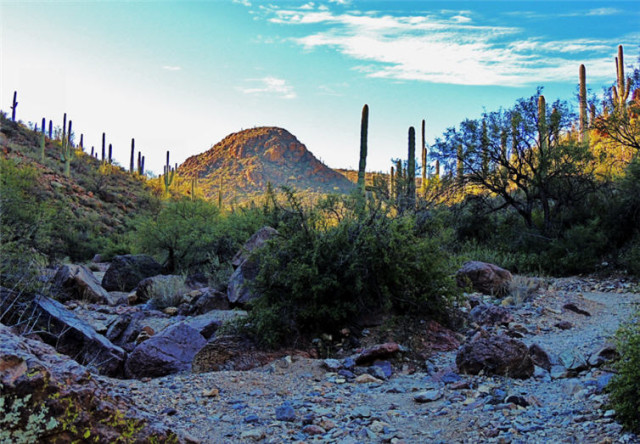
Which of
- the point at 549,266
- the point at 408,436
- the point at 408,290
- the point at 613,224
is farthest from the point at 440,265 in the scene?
the point at 613,224

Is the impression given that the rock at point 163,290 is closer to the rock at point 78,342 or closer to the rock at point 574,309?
the rock at point 78,342

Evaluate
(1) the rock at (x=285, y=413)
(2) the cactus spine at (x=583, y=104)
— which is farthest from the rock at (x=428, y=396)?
(2) the cactus spine at (x=583, y=104)

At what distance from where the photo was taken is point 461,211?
17.6m

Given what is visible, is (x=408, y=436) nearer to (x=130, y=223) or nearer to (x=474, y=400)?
(x=474, y=400)

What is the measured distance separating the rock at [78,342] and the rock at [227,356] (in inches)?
44.0

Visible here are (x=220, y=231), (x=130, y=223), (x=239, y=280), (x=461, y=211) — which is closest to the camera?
(x=239, y=280)

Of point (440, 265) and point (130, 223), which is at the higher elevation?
point (130, 223)

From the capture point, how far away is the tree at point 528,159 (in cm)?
Result: 1582

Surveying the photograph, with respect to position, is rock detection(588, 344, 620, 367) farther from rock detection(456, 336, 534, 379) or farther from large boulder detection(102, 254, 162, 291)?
large boulder detection(102, 254, 162, 291)

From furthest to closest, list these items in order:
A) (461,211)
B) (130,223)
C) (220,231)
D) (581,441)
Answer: (130,223)
(461,211)
(220,231)
(581,441)

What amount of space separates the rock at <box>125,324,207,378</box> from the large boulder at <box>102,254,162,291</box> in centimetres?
816

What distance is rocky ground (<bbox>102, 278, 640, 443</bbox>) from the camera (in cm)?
370

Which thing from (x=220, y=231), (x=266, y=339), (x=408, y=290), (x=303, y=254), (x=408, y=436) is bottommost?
(x=408, y=436)

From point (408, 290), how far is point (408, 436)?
147 inches
